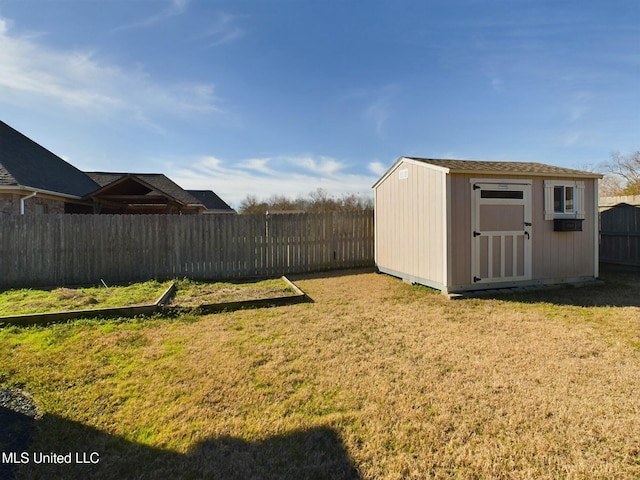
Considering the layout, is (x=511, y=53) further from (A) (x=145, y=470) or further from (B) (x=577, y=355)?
(A) (x=145, y=470)

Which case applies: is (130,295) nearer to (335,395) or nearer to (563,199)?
(335,395)

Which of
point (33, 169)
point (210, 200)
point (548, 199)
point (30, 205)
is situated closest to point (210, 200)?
point (210, 200)

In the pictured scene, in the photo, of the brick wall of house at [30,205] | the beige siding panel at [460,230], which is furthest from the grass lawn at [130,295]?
the brick wall of house at [30,205]

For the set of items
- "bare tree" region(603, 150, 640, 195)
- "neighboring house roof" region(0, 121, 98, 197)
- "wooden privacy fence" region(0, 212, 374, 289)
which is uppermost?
"bare tree" region(603, 150, 640, 195)

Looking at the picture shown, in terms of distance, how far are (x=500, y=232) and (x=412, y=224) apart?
1.77 metres

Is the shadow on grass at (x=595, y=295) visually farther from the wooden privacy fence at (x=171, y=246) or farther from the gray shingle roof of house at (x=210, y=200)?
the gray shingle roof of house at (x=210, y=200)

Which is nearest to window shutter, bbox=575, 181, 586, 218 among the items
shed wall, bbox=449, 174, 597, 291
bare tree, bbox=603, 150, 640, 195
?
shed wall, bbox=449, 174, 597, 291

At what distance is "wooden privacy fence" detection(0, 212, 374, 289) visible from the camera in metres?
7.27

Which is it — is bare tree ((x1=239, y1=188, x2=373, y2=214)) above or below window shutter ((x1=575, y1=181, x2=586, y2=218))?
above

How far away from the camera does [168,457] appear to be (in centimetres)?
194

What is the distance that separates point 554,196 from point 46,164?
1655cm

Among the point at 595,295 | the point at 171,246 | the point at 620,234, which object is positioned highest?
the point at 620,234

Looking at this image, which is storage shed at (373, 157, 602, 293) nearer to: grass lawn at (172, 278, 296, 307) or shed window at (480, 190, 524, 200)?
shed window at (480, 190, 524, 200)

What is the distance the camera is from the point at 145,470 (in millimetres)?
1837
